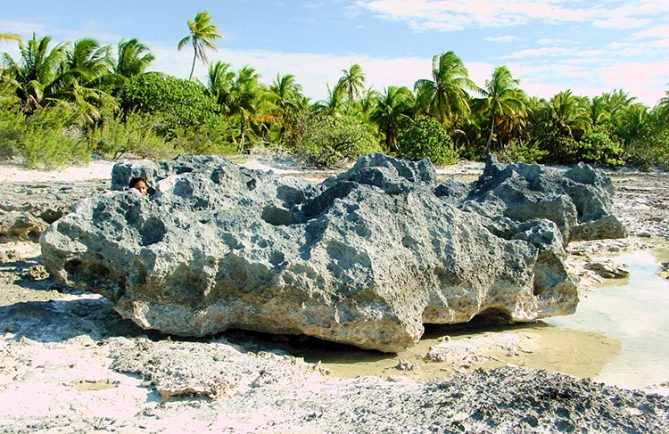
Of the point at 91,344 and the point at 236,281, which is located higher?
the point at 236,281

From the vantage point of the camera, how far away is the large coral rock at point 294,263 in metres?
5.95

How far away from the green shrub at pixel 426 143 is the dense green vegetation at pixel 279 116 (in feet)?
0.20

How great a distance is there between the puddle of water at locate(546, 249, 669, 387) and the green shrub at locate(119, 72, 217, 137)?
2189 cm

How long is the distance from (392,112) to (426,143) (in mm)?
10615

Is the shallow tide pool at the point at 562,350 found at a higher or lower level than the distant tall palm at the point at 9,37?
lower

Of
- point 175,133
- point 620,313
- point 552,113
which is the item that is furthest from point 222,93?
point 620,313

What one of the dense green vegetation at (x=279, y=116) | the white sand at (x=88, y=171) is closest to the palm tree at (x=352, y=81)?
the dense green vegetation at (x=279, y=116)

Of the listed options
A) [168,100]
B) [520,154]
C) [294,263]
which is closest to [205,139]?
[168,100]

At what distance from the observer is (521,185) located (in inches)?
366

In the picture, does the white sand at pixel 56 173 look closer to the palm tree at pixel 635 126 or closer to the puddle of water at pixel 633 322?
the puddle of water at pixel 633 322

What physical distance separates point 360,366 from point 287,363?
73 cm

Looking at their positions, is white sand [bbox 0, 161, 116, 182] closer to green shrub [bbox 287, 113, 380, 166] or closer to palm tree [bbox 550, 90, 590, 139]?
green shrub [bbox 287, 113, 380, 166]

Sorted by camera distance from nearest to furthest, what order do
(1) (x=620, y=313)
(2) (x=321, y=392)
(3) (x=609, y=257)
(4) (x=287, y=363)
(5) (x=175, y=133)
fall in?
(2) (x=321, y=392) → (4) (x=287, y=363) → (1) (x=620, y=313) → (3) (x=609, y=257) → (5) (x=175, y=133)

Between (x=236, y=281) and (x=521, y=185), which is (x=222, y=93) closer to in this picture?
(x=521, y=185)
